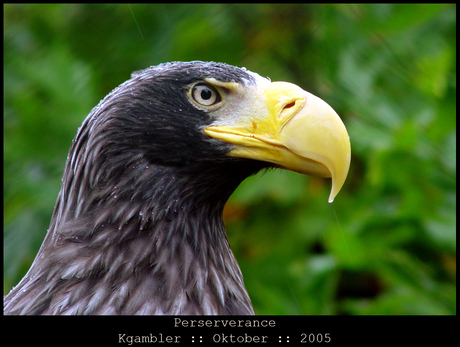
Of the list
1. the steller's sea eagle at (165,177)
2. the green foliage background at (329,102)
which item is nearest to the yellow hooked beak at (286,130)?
the steller's sea eagle at (165,177)

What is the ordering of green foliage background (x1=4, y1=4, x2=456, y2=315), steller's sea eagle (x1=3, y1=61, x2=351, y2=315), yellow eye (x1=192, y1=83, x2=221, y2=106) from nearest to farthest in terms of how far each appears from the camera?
steller's sea eagle (x1=3, y1=61, x2=351, y2=315) < yellow eye (x1=192, y1=83, x2=221, y2=106) < green foliage background (x1=4, y1=4, x2=456, y2=315)

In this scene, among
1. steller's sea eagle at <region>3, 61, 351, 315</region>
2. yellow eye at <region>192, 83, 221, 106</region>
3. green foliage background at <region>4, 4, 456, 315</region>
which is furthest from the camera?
green foliage background at <region>4, 4, 456, 315</region>

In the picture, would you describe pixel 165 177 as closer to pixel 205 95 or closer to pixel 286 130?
pixel 205 95

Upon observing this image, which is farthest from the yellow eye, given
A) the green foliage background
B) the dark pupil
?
the green foliage background

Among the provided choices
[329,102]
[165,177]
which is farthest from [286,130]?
[329,102]

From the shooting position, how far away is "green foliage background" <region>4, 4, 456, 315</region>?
4.45 m

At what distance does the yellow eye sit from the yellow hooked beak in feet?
0.09

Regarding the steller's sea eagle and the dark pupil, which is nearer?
the steller's sea eagle

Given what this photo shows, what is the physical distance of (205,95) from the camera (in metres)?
2.06

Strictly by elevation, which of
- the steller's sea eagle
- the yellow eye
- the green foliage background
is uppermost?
the green foliage background

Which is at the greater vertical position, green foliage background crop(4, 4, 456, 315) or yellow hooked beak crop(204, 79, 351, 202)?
green foliage background crop(4, 4, 456, 315)

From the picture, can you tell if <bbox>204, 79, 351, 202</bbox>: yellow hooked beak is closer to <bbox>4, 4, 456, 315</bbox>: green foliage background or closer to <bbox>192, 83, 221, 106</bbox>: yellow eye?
<bbox>192, 83, 221, 106</bbox>: yellow eye

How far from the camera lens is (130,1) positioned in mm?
6047
